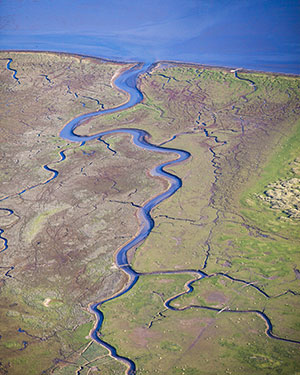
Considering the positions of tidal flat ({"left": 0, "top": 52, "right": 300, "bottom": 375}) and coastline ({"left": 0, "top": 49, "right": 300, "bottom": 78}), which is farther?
coastline ({"left": 0, "top": 49, "right": 300, "bottom": 78})

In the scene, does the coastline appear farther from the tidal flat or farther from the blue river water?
the blue river water

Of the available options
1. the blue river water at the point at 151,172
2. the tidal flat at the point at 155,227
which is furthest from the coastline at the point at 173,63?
the blue river water at the point at 151,172

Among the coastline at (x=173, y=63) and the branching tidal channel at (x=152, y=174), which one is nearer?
the branching tidal channel at (x=152, y=174)

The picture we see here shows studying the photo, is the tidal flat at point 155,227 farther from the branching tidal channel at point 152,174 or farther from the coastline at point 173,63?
the coastline at point 173,63

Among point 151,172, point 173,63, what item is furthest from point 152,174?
point 173,63

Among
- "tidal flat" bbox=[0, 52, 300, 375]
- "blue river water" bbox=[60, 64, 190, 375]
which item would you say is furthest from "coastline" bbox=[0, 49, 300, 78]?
"blue river water" bbox=[60, 64, 190, 375]

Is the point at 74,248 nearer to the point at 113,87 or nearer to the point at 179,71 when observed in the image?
the point at 113,87

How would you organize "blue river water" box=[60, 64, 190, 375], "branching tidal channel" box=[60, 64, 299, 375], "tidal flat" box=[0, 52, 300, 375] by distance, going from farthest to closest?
"blue river water" box=[60, 64, 190, 375], "branching tidal channel" box=[60, 64, 299, 375], "tidal flat" box=[0, 52, 300, 375]

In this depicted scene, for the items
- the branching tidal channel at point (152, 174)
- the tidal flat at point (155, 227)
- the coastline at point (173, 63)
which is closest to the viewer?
the tidal flat at point (155, 227)

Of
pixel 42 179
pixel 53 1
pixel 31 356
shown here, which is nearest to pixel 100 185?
pixel 42 179
